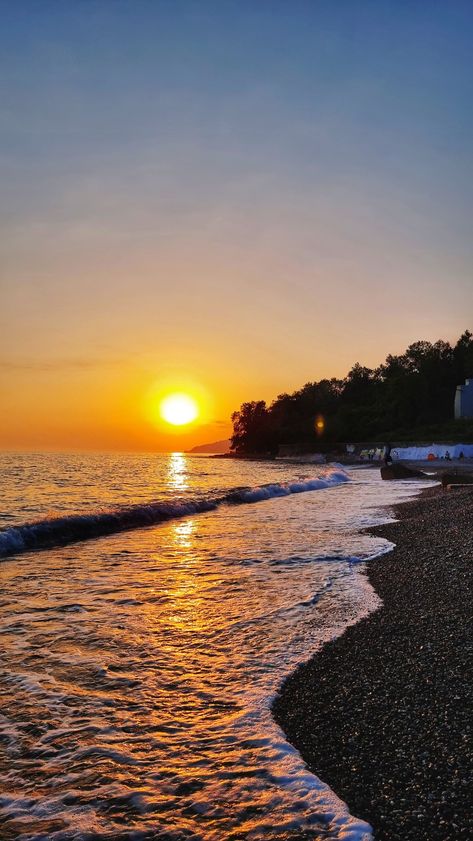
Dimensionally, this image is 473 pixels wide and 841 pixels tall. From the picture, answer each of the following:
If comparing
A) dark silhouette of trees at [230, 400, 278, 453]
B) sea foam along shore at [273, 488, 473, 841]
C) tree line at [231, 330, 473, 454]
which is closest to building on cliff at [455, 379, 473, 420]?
tree line at [231, 330, 473, 454]

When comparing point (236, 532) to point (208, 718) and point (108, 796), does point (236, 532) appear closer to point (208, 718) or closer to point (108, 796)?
point (208, 718)

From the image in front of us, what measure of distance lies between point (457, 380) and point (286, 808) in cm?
12837

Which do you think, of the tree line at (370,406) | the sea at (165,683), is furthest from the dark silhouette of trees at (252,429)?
the sea at (165,683)

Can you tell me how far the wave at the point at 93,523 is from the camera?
16.0 metres

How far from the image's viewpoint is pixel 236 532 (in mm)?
17734

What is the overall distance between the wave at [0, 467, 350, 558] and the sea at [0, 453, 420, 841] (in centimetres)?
57

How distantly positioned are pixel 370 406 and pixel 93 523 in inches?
4463

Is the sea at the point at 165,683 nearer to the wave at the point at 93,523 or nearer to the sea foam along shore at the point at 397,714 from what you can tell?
the sea foam along shore at the point at 397,714

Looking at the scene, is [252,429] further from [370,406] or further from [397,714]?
[397,714]

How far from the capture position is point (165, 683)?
19.7 ft

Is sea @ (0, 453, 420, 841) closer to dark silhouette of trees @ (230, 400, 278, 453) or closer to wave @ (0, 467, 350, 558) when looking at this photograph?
wave @ (0, 467, 350, 558)

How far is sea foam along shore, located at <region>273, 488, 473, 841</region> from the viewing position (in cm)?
371

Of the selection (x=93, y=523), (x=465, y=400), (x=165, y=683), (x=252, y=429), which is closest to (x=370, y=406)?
(x=465, y=400)

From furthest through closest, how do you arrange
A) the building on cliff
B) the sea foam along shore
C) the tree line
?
the tree line, the building on cliff, the sea foam along shore
